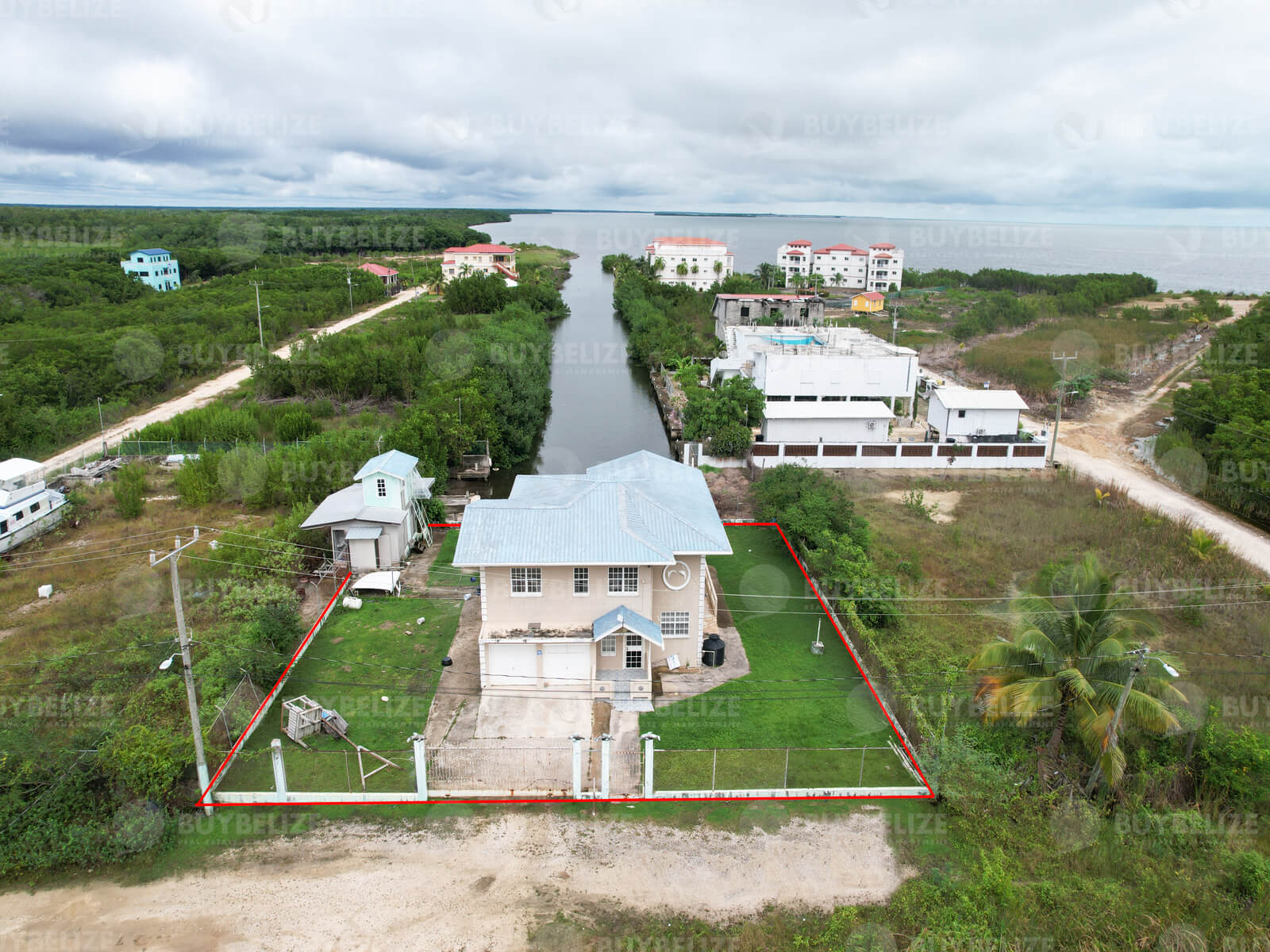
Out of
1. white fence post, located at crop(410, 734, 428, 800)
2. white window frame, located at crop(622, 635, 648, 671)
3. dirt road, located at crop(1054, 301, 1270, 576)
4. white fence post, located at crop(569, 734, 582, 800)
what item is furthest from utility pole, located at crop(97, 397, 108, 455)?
dirt road, located at crop(1054, 301, 1270, 576)

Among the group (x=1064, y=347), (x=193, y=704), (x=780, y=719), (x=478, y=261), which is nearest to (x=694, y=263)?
(x=478, y=261)

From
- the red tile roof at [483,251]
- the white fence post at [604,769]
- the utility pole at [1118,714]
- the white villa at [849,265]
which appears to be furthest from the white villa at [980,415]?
the red tile roof at [483,251]

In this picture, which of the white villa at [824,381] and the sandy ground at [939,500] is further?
the white villa at [824,381]

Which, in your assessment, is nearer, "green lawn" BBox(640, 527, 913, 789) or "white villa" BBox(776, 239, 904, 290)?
"green lawn" BBox(640, 527, 913, 789)

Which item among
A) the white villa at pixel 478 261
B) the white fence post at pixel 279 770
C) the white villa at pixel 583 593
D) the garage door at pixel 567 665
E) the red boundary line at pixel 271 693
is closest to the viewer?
the white fence post at pixel 279 770

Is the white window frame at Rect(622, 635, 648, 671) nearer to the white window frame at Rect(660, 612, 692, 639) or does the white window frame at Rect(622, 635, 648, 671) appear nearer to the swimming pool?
the white window frame at Rect(660, 612, 692, 639)

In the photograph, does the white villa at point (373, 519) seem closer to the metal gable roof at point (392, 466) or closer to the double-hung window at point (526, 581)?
the metal gable roof at point (392, 466)

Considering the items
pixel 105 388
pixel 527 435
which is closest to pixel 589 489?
pixel 527 435
